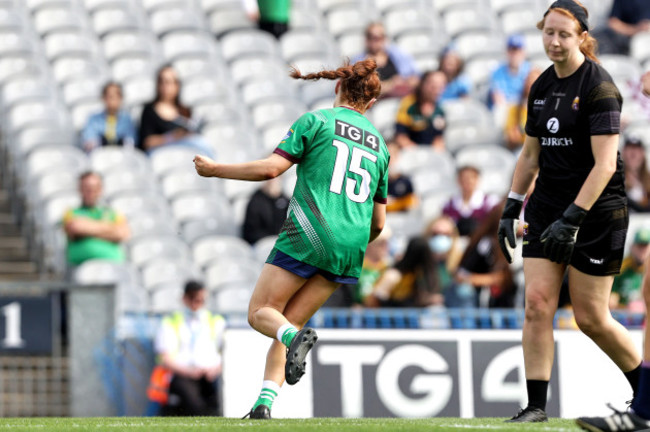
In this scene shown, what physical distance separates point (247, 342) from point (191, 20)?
6650 mm

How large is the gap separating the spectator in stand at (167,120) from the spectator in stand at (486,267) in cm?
358

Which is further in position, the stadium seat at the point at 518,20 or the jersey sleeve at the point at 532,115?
the stadium seat at the point at 518,20

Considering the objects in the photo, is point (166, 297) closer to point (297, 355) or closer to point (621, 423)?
point (297, 355)

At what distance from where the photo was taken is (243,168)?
6582 mm

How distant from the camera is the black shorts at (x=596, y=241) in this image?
6.51 meters

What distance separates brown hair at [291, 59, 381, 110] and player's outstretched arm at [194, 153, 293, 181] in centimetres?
54

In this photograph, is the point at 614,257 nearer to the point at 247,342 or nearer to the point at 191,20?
the point at 247,342

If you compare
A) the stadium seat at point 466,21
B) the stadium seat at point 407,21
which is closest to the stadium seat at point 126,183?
the stadium seat at point 407,21

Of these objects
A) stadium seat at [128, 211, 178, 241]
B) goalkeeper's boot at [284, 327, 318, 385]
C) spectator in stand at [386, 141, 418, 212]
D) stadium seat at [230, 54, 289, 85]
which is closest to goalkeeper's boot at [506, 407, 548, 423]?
goalkeeper's boot at [284, 327, 318, 385]

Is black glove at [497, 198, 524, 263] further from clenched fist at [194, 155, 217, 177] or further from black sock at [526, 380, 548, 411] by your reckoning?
clenched fist at [194, 155, 217, 177]

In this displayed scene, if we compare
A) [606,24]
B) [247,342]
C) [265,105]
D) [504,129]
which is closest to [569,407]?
[247,342]

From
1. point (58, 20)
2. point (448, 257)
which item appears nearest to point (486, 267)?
point (448, 257)

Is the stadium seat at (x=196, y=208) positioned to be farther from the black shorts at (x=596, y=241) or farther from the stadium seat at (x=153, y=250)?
the black shorts at (x=596, y=241)

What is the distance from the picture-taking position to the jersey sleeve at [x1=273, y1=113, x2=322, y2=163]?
6.75 m
